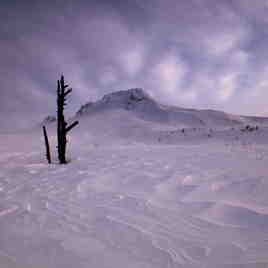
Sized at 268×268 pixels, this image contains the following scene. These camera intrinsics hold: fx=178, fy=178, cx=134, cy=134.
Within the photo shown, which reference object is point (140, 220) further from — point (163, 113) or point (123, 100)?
point (123, 100)

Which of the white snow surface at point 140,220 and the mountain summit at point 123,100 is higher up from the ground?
the mountain summit at point 123,100

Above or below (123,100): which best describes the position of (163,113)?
below

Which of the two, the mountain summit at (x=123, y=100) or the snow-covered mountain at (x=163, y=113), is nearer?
the snow-covered mountain at (x=163, y=113)

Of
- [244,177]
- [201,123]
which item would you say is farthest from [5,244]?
[201,123]

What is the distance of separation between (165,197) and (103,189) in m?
1.38

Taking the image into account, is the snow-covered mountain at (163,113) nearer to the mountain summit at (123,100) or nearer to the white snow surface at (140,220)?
the mountain summit at (123,100)

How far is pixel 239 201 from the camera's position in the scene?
112 inches

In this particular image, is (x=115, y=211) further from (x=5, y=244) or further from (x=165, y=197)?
(x=5, y=244)

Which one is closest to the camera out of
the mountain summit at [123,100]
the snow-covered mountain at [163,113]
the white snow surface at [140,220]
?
the white snow surface at [140,220]

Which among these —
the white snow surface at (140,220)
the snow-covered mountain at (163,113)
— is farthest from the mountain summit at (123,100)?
the white snow surface at (140,220)

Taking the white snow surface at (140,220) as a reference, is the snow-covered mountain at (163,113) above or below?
above

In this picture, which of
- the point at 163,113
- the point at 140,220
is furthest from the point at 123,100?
the point at 140,220

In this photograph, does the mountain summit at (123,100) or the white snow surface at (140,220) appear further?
the mountain summit at (123,100)

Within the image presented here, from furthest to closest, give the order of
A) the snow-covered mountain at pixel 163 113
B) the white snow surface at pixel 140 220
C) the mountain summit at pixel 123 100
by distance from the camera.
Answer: the mountain summit at pixel 123 100, the snow-covered mountain at pixel 163 113, the white snow surface at pixel 140 220
